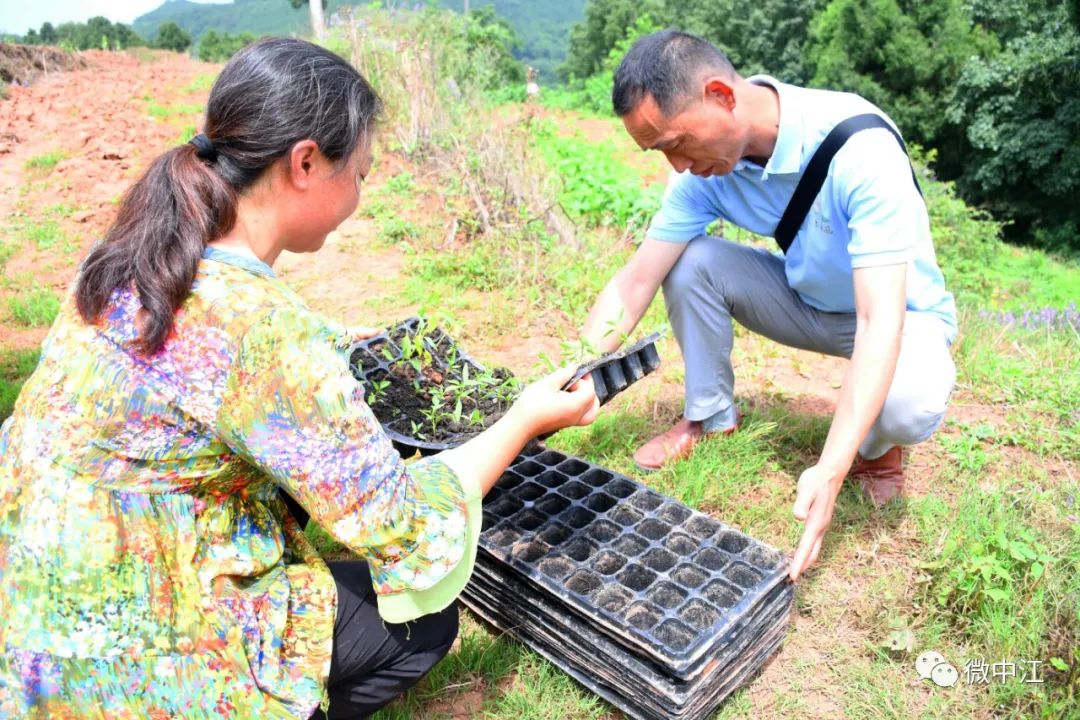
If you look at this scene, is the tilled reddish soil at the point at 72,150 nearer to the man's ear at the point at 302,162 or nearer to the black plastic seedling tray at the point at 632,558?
the black plastic seedling tray at the point at 632,558

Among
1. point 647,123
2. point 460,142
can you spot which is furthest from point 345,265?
point 647,123

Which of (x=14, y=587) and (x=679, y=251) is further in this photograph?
(x=679, y=251)

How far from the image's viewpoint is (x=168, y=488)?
4.15 feet

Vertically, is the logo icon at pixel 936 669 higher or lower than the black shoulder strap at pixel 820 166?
lower

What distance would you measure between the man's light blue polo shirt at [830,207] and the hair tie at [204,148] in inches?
61.0

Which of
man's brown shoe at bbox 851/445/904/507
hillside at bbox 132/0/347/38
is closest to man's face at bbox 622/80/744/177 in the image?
man's brown shoe at bbox 851/445/904/507

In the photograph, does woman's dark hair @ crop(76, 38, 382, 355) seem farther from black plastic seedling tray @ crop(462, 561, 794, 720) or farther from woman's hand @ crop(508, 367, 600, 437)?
black plastic seedling tray @ crop(462, 561, 794, 720)

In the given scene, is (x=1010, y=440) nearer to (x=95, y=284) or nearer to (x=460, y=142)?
(x=95, y=284)

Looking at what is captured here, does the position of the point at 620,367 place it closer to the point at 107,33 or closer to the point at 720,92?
the point at 720,92

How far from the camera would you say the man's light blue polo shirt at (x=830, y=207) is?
198 cm

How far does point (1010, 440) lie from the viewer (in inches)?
109

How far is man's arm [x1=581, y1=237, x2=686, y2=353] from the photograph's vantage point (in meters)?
2.59

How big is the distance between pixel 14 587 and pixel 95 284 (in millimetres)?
515

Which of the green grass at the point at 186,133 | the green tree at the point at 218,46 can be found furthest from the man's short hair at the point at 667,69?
the green tree at the point at 218,46
